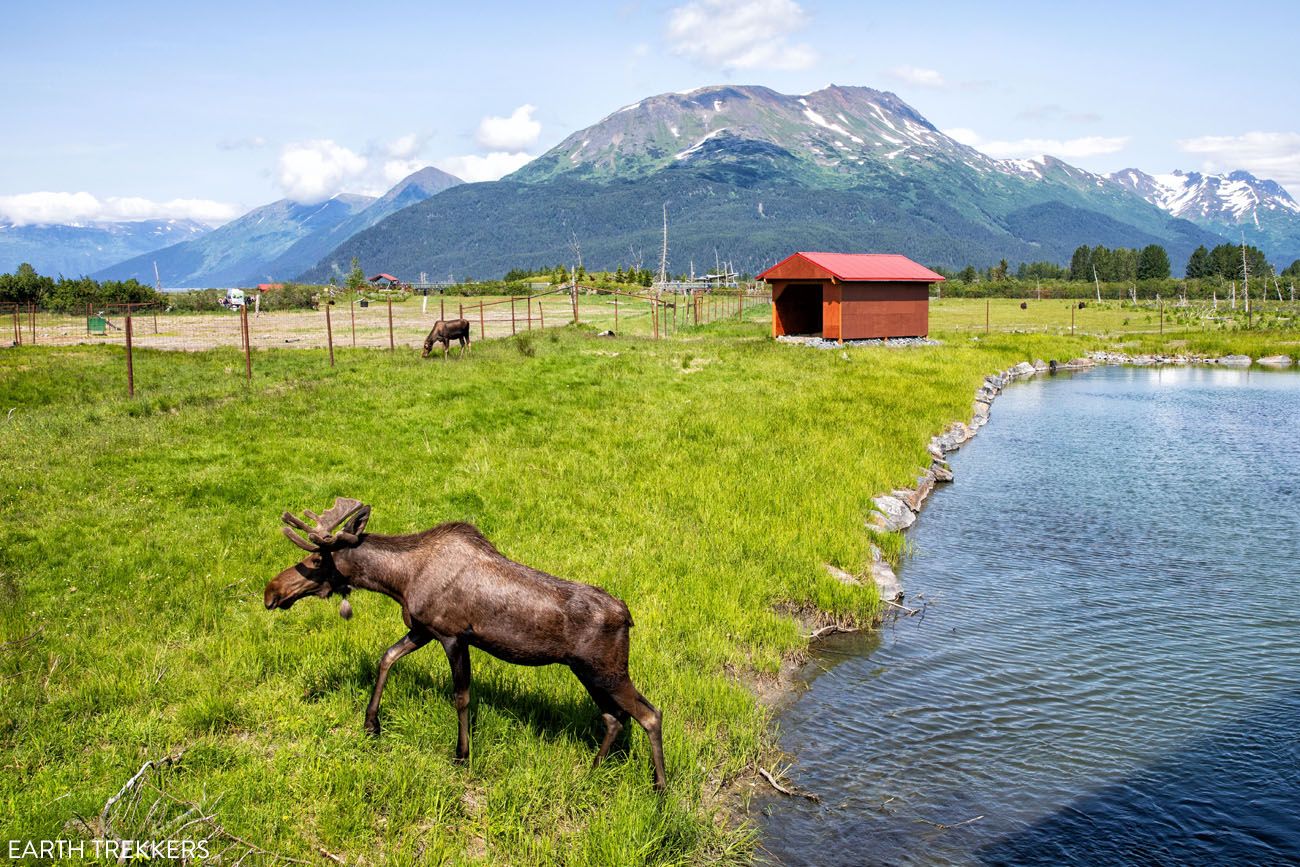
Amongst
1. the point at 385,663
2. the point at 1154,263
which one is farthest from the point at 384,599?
the point at 1154,263

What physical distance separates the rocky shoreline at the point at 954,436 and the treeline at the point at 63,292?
69277 mm

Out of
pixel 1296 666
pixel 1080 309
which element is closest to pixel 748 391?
pixel 1296 666

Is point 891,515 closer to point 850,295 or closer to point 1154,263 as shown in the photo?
point 850,295

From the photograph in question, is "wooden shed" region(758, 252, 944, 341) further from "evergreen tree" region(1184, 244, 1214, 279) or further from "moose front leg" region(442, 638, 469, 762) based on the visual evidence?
"evergreen tree" region(1184, 244, 1214, 279)

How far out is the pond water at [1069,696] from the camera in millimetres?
8023

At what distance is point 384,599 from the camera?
432 inches

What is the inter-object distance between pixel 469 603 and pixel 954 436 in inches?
937

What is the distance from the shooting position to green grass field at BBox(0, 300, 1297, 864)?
692cm

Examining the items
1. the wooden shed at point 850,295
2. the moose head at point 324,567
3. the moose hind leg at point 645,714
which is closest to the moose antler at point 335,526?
the moose head at point 324,567

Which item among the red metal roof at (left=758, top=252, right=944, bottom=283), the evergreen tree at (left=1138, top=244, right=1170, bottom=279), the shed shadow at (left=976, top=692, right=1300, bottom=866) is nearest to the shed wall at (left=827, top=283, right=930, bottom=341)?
the red metal roof at (left=758, top=252, right=944, bottom=283)

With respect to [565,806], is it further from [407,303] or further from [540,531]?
[407,303]

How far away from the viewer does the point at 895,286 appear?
51.7 meters

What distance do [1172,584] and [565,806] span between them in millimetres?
12477

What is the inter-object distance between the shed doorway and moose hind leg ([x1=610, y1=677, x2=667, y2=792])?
46802mm
